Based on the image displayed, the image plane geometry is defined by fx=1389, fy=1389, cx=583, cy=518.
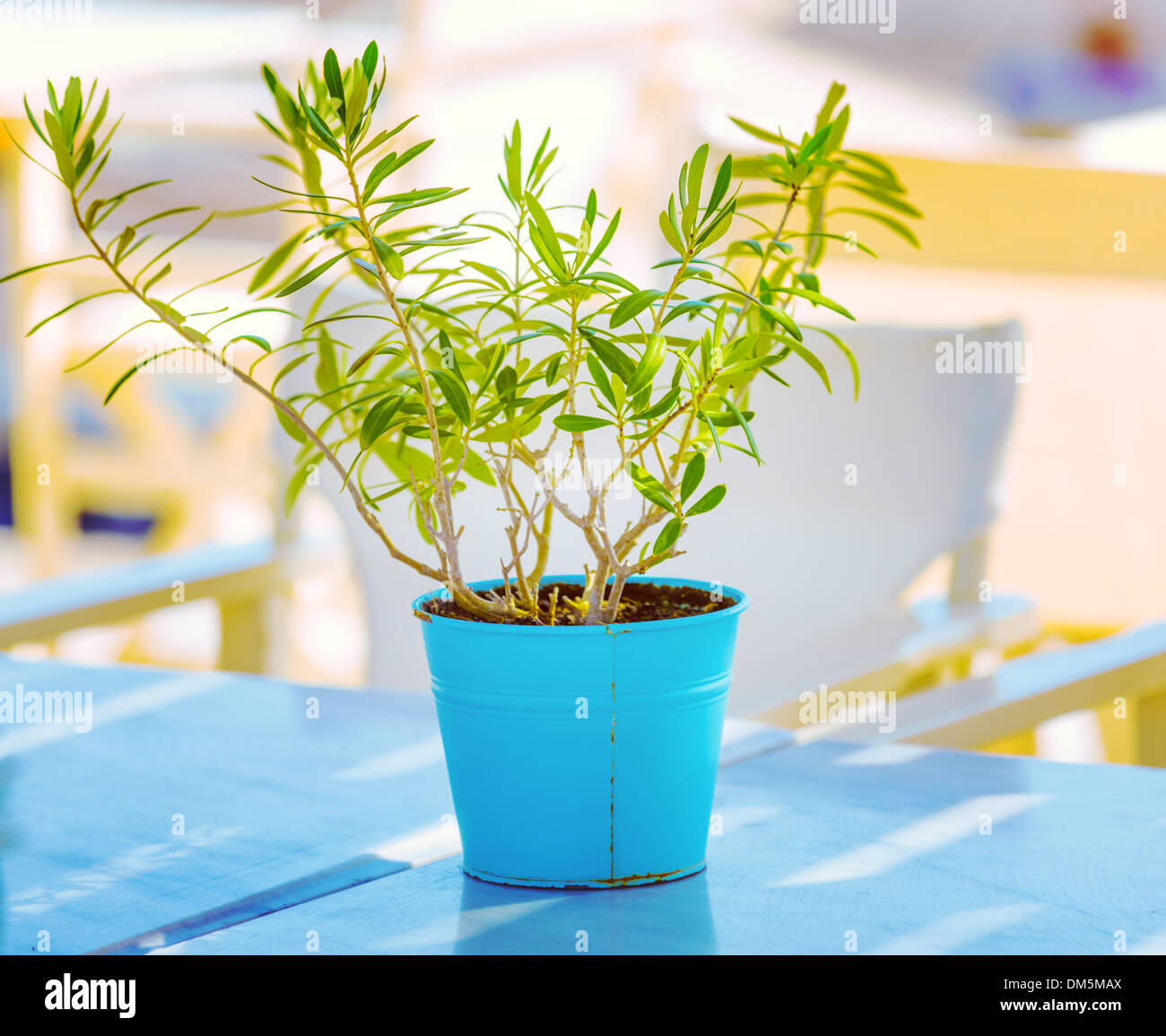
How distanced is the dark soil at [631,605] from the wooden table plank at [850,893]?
0.16 metres

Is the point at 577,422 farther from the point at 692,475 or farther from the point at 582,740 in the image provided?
the point at 582,740

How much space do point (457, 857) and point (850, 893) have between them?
247 millimetres

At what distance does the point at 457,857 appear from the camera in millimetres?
877

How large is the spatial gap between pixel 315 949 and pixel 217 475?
12.1 ft

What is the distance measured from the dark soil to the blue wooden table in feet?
0.51

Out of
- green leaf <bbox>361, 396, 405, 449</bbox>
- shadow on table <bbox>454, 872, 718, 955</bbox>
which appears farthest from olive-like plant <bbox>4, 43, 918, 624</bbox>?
shadow on table <bbox>454, 872, 718, 955</bbox>

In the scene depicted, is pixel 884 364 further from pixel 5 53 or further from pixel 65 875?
pixel 5 53

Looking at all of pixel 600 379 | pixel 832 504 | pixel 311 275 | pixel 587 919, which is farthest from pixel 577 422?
pixel 832 504

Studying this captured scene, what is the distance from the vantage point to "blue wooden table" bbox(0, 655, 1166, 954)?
2.42 feet

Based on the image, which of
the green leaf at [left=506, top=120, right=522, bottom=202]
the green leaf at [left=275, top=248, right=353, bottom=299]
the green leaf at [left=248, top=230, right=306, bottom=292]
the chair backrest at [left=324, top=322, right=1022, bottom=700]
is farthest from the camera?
the chair backrest at [left=324, top=322, right=1022, bottom=700]

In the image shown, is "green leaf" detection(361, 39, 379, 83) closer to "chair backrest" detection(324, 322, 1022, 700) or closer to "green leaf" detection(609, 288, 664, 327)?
"green leaf" detection(609, 288, 664, 327)

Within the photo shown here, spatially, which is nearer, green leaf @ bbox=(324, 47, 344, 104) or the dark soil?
green leaf @ bbox=(324, 47, 344, 104)

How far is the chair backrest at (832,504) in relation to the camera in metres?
1.89
